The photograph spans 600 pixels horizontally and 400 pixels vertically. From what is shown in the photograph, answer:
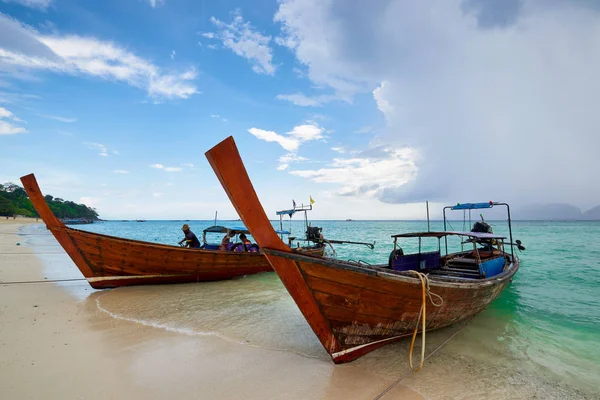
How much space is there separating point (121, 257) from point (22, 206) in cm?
9619

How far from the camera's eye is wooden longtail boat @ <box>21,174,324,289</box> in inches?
325

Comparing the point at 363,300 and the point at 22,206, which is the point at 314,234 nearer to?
the point at 363,300

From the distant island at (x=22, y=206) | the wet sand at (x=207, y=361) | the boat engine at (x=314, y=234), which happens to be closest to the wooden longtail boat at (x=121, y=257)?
the wet sand at (x=207, y=361)

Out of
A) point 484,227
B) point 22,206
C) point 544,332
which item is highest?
point 22,206

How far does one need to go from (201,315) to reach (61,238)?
537cm

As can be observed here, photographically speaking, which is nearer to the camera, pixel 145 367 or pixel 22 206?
pixel 145 367

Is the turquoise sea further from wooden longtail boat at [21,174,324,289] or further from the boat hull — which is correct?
wooden longtail boat at [21,174,324,289]

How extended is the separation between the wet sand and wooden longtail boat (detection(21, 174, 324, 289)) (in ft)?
4.93

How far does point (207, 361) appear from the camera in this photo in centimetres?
448

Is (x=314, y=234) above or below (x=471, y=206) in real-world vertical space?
below

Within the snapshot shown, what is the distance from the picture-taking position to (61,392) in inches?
138

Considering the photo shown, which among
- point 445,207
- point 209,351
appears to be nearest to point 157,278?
Result: point 209,351

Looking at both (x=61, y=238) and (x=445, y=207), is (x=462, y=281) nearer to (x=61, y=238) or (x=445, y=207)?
(x=445, y=207)

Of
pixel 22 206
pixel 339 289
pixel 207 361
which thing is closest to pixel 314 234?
pixel 207 361
